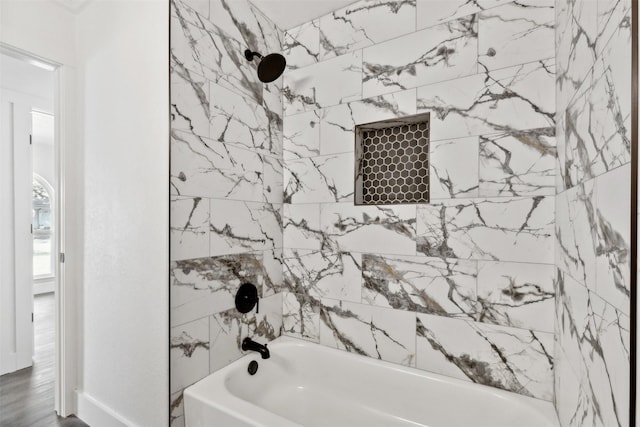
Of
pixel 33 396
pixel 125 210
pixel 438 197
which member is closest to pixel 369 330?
pixel 438 197

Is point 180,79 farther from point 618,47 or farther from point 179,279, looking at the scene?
point 618,47

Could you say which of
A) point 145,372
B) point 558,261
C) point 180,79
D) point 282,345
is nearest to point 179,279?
point 145,372

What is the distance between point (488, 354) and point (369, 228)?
2.94ft

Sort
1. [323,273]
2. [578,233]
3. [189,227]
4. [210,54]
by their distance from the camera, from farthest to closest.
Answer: [323,273]
[210,54]
[189,227]
[578,233]

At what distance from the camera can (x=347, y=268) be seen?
198 cm

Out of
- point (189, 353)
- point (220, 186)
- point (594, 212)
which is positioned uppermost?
point (220, 186)

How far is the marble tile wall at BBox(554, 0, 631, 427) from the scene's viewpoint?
0.69m

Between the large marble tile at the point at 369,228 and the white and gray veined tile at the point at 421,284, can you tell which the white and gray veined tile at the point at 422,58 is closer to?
the large marble tile at the point at 369,228

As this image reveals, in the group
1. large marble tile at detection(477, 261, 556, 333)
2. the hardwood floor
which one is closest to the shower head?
large marble tile at detection(477, 261, 556, 333)

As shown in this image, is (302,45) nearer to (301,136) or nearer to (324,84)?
(324,84)

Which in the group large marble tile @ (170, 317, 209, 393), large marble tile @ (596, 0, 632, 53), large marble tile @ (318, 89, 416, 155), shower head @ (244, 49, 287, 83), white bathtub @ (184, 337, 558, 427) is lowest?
white bathtub @ (184, 337, 558, 427)

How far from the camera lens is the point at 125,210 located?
171cm

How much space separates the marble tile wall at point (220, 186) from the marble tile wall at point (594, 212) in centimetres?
159

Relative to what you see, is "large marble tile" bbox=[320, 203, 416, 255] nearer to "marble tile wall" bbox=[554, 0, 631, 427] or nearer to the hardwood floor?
"marble tile wall" bbox=[554, 0, 631, 427]
